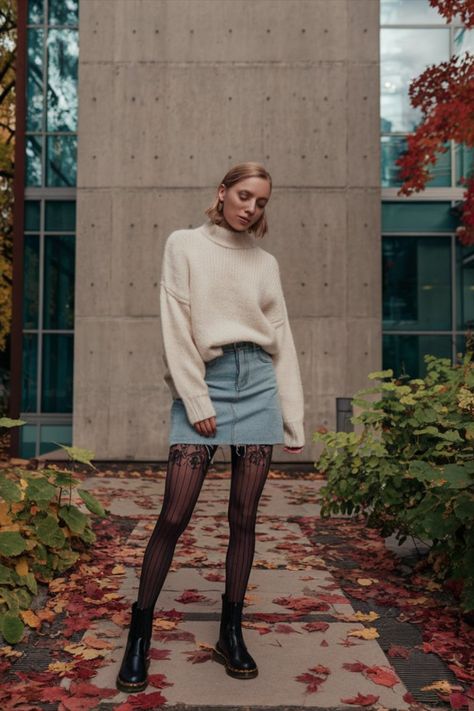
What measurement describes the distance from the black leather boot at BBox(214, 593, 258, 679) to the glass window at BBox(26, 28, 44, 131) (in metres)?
9.72

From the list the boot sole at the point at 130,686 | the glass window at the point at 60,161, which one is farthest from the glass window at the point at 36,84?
the boot sole at the point at 130,686

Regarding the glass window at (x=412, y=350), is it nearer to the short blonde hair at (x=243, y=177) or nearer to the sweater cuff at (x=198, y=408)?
the short blonde hair at (x=243, y=177)

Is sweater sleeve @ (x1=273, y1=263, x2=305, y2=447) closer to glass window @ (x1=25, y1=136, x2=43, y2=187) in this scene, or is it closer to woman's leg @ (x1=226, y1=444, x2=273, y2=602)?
woman's leg @ (x1=226, y1=444, x2=273, y2=602)

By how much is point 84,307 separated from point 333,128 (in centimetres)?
407

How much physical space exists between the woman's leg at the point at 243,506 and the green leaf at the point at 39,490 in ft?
4.45

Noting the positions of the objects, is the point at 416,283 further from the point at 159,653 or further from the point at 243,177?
the point at 159,653

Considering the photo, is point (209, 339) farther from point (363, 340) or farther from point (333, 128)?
point (333, 128)

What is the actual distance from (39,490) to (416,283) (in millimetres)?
9001

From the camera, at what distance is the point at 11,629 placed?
3.01 m

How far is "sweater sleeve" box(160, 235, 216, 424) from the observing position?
2705 mm

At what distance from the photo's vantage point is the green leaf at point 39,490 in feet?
12.5

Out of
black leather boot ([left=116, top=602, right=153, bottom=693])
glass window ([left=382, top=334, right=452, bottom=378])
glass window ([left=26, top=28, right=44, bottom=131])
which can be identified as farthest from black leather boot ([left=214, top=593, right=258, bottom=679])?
glass window ([left=26, top=28, right=44, bottom=131])

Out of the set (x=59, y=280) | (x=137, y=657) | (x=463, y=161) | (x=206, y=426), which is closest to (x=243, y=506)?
(x=206, y=426)

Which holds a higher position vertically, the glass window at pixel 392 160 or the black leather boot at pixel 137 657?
the glass window at pixel 392 160
